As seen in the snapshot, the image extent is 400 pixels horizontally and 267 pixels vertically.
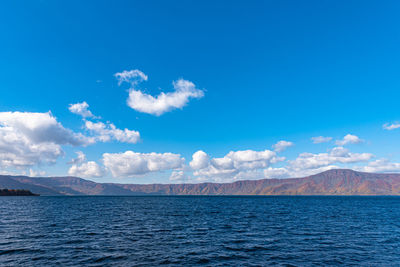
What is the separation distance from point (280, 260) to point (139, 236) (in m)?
23.4

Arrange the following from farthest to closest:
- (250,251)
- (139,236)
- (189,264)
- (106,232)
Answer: (106,232)
(139,236)
(250,251)
(189,264)

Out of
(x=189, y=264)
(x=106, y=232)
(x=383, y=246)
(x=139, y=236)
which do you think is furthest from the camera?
(x=106, y=232)

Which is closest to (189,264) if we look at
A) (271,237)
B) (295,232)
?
(271,237)

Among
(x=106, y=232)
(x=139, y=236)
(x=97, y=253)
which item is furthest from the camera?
(x=106, y=232)

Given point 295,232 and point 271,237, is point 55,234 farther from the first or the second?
point 295,232

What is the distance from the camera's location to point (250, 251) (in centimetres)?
3103

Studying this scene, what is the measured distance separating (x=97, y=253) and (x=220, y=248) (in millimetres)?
15804

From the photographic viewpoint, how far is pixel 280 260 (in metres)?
27.2

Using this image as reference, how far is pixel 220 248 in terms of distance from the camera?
1271 inches

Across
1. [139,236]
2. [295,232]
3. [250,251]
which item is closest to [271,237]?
[295,232]

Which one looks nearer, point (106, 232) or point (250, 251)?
point (250, 251)

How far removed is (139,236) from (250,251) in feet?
62.7

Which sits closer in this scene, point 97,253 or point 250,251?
point 97,253

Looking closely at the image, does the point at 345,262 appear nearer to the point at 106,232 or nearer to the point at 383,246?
the point at 383,246
